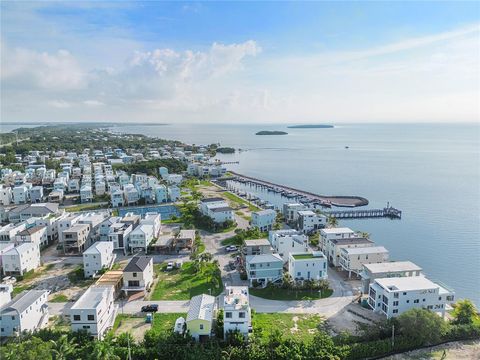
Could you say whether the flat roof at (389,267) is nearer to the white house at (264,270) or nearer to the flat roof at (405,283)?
the flat roof at (405,283)

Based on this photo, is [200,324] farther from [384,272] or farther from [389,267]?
[389,267]

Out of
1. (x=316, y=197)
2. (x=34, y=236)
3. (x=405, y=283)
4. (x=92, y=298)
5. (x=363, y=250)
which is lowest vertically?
(x=316, y=197)

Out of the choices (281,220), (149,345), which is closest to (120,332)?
(149,345)

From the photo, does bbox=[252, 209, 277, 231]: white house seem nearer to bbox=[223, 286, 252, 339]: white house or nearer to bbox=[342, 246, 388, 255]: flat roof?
bbox=[342, 246, 388, 255]: flat roof

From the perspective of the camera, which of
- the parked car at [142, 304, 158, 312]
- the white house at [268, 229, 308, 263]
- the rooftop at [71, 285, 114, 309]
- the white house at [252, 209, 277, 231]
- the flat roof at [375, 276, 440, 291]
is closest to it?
the rooftop at [71, 285, 114, 309]

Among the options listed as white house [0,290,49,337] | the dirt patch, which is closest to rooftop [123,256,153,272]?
white house [0,290,49,337]

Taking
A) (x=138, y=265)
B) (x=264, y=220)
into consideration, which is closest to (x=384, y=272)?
(x=264, y=220)
